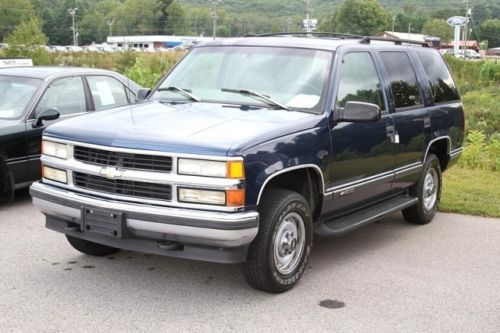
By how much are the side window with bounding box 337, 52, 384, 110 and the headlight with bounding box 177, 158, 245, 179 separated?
1.55 m

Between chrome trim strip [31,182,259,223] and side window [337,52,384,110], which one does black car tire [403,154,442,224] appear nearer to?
side window [337,52,384,110]

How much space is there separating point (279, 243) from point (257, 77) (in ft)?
5.21

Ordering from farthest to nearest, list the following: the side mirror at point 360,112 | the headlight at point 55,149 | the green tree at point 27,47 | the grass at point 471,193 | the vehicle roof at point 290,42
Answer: the green tree at point 27,47 → the grass at point 471,193 → the vehicle roof at point 290,42 → the side mirror at point 360,112 → the headlight at point 55,149

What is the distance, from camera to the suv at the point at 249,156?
4.57 meters

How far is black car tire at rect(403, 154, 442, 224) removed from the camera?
7.26m

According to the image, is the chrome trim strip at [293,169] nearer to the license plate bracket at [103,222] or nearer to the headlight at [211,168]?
the headlight at [211,168]

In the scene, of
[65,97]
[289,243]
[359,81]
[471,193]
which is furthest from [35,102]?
[471,193]

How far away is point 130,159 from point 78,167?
492 millimetres

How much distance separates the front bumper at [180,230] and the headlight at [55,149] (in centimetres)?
40

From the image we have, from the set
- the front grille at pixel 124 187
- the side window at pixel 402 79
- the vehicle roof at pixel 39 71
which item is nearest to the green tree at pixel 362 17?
the vehicle roof at pixel 39 71

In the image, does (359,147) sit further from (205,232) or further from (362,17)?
(362,17)

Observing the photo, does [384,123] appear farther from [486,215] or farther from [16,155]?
[16,155]

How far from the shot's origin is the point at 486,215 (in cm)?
788

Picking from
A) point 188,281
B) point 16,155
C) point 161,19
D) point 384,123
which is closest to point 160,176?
point 188,281
